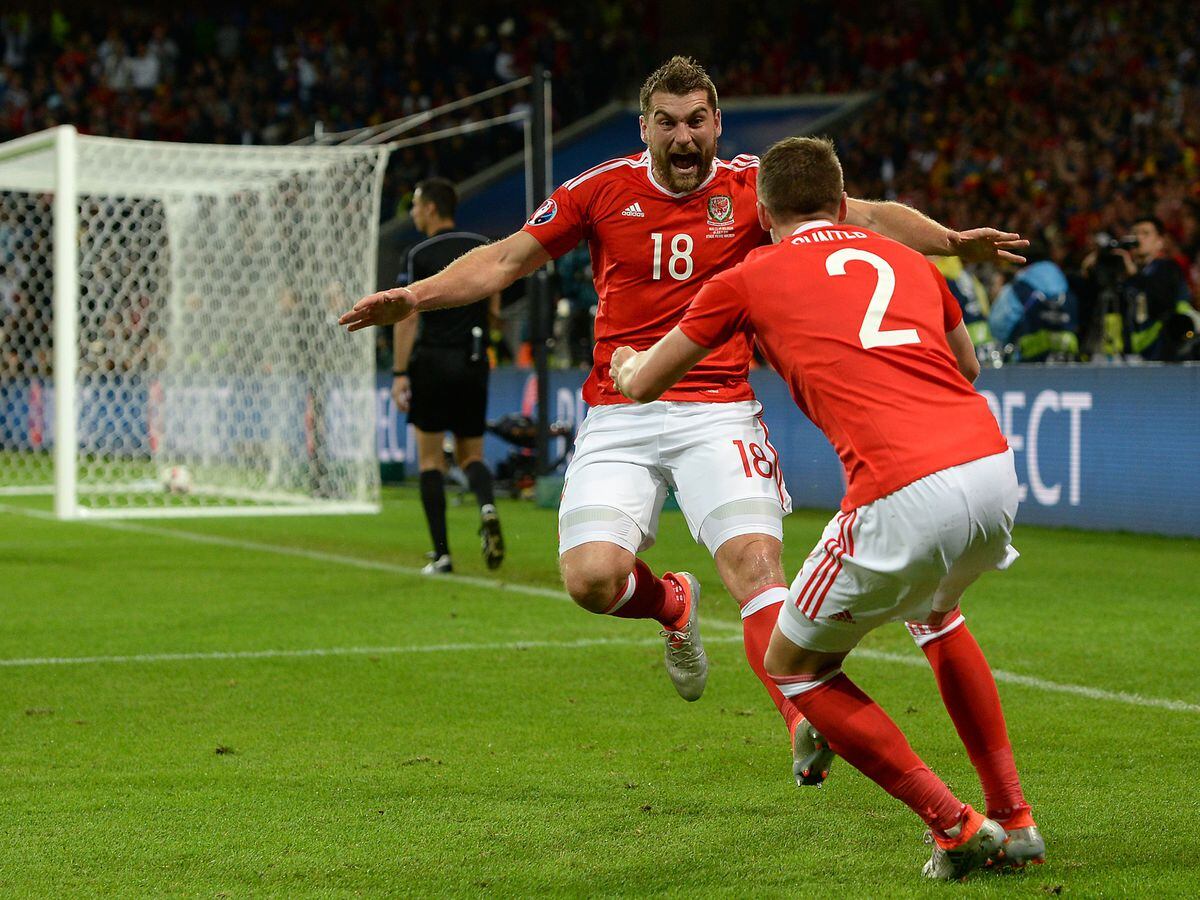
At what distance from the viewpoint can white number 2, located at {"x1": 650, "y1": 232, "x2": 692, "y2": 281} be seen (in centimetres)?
520

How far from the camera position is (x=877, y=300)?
382 centimetres

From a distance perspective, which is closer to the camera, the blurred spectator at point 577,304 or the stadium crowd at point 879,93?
the stadium crowd at point 879,93

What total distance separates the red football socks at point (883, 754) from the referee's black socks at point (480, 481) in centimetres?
621

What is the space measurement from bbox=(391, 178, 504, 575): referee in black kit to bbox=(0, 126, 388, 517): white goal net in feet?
14.4

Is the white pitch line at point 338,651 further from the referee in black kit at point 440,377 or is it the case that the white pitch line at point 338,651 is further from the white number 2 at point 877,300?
the white number 2 at point 877,300

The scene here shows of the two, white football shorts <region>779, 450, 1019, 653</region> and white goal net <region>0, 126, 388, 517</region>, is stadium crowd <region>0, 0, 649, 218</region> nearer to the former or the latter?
white goal net <region>0, 126, 388, 517</region>

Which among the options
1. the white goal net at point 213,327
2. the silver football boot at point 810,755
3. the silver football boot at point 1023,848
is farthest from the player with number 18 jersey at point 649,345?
the white goal net at point 213,327

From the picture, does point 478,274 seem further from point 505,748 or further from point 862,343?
point 862,343

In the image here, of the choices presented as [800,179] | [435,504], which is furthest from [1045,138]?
[800,179]

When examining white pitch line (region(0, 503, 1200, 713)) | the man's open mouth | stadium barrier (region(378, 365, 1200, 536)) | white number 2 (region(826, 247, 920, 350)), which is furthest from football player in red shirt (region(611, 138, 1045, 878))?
stadium barrier (region(378, 365, 1200, 536))

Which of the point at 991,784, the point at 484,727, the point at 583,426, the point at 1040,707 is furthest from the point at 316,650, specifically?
the point at 991,784

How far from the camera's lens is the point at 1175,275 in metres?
12.3

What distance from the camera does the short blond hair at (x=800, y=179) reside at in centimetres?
395

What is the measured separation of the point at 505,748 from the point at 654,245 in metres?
1.58
